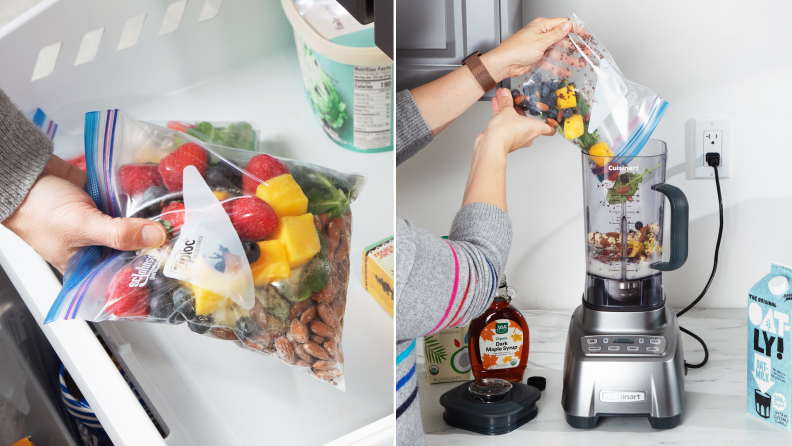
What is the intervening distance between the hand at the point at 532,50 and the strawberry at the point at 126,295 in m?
0.67

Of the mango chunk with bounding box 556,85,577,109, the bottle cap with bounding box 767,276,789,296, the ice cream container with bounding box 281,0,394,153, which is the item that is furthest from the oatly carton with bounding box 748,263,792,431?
the ice cream container with bounding box 281,0,394,153

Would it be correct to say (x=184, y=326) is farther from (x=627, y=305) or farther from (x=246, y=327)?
(x=627, y=305)

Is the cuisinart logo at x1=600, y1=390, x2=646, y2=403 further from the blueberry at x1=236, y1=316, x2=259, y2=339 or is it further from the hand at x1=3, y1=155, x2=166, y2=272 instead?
the hand at x1=3, y1=155, x2=166, y2=272

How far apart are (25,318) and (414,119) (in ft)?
2.06

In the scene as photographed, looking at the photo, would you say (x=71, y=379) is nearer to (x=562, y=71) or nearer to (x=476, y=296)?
(x=476, y=296)

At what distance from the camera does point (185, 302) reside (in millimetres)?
379

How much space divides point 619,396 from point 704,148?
533 mm

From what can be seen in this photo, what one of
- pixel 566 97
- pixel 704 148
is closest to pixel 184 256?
pixel 566 97

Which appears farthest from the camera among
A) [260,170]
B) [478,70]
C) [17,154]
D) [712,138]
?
[712,138]

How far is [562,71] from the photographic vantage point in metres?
0.79

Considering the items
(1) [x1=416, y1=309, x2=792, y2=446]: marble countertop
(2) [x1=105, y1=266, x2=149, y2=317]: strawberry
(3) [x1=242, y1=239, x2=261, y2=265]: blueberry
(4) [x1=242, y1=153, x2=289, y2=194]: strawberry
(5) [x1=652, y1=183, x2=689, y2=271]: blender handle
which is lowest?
(1) [x1=416, y1=309, x2=792, y2=446]: marble countertop

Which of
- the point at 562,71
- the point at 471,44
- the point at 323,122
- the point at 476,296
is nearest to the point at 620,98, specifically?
the point at 562,71

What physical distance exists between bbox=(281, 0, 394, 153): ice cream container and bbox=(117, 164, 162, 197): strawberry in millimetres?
153

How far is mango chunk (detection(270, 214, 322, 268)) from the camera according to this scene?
0.40 metres
